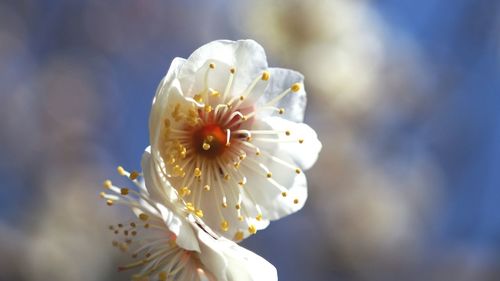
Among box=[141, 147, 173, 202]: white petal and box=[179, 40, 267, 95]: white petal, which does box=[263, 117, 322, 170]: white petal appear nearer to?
box=[179, 40, 267, 95]: white petal

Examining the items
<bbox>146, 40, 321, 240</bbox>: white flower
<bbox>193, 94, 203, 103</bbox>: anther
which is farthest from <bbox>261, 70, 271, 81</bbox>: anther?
<bbox>193, 94, 203, 103</bbox>: anther

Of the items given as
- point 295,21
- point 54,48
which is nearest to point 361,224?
point 295,21

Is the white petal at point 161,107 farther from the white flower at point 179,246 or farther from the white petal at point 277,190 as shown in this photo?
the white petal at point 277,190

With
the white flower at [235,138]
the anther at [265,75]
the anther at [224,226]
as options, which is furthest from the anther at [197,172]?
the anther at [265,75]

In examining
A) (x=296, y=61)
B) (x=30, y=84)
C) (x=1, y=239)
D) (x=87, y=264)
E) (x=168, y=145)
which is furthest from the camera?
(x=296, y=61)

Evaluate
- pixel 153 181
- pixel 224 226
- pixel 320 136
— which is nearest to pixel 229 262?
pixel 224 226

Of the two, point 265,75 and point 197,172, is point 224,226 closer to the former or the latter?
point 197,172

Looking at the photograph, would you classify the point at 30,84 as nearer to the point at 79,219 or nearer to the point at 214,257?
the point at 79,219
